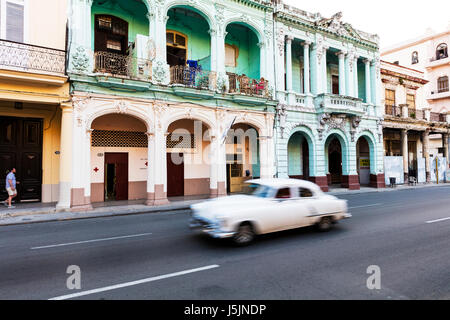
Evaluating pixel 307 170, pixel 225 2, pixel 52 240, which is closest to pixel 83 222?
pixel 52 240

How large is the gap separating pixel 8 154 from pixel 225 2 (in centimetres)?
1434

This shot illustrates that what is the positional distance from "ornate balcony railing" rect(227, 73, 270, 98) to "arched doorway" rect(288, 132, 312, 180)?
17.2 ft

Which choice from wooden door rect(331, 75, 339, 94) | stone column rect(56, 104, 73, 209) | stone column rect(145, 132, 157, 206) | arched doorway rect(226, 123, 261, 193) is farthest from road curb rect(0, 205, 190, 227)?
wooden door rect(331, 75, 339, 94)

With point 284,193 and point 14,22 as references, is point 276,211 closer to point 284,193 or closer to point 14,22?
point 284,193

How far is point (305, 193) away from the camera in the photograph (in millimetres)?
7426

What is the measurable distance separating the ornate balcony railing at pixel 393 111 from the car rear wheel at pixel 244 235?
23578mm

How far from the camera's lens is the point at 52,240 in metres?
7.38

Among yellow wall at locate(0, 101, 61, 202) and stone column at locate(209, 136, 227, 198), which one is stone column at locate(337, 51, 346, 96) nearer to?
stone column at locate(209, 136, 227, 198)

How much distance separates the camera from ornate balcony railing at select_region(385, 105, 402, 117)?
25.0m

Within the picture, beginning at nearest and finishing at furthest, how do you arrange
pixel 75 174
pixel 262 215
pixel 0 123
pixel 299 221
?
pixel 262 215 → pixel 299 221 → pixel 75 174 → pixel 0 123

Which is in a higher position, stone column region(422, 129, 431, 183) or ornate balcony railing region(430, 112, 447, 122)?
ornate balcony railing region(430, 112, 447, 122)

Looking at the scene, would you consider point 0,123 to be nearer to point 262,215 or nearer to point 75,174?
point 75,174

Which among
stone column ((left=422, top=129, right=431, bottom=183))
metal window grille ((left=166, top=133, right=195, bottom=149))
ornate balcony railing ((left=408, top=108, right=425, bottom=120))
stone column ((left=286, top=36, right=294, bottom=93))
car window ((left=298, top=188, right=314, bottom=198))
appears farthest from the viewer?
stone column ((left=422, top=129, right=431, bottom=183))

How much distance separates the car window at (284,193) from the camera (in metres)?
6.99
